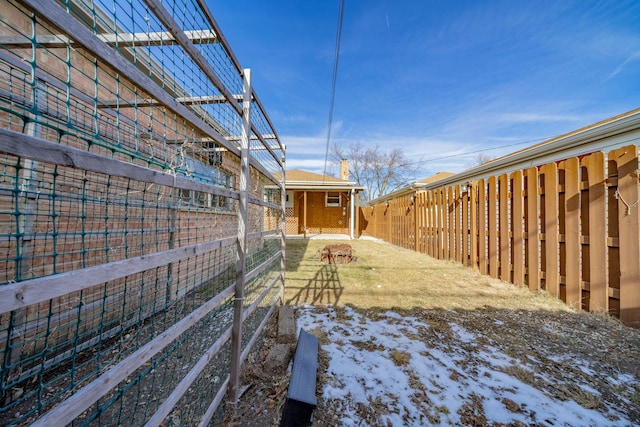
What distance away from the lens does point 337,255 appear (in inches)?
248

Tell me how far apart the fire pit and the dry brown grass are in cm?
35

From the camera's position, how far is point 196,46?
1296 millimetres

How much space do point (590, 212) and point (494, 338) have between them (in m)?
2.03

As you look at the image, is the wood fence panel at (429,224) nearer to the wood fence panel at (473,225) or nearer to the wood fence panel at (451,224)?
the wood fence panel at (451,224)

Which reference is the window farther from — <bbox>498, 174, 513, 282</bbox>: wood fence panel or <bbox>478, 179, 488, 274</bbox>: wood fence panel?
<bbox>498, 174, 513, 282</bbox>: wood fence panel

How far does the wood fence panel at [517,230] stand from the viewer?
3834mm

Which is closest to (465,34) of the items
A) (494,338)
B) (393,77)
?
(393,77)

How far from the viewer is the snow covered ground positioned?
1.55 m

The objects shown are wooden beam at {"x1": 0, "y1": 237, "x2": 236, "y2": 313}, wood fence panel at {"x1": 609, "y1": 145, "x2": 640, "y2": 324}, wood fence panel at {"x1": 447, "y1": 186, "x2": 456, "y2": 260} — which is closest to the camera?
wooden beam at {"x1": 0, "y1": 237, "x2": 236, "y2": 313}

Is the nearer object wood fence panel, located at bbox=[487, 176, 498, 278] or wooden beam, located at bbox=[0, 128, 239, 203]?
wooden beam, located at bbox=[0, 128, 239, 203]

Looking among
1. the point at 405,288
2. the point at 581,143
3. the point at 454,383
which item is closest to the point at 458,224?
the point at 405,288

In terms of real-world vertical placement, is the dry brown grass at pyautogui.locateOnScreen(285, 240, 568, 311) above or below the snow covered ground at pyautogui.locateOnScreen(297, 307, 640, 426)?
above

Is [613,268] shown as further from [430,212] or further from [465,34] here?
[465,34]

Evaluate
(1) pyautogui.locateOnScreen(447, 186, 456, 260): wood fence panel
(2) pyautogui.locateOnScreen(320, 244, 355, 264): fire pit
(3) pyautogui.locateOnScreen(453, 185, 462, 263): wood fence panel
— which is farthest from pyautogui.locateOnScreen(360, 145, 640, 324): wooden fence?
(2) pyautogui.locateOnScreen(320, 244, 355, 264): fire pit
